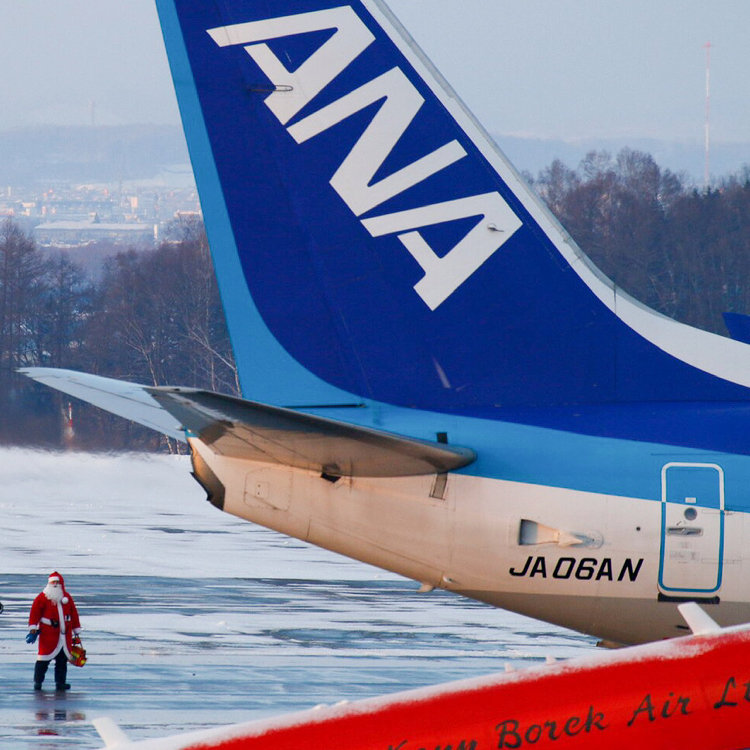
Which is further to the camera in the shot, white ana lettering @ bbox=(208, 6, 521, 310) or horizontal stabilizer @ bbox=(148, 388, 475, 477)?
white ana lettering @ bbox=(208, 6, 521, 310)

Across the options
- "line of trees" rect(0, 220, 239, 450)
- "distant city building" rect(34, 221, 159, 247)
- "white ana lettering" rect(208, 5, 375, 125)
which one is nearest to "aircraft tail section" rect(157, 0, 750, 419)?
"white ana lettering" rect(208, 5, 375, 125)

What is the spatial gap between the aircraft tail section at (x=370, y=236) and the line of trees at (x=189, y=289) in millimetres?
39721

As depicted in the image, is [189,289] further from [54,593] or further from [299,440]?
[299,440]

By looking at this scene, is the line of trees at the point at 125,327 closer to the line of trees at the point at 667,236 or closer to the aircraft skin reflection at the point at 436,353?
the line of trees at the point at 667,236

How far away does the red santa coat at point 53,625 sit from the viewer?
14344mm

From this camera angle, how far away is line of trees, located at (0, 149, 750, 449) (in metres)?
57.2

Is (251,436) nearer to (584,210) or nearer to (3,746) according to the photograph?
(3,746)

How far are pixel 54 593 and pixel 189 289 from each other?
4544 cm

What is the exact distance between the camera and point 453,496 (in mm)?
9531

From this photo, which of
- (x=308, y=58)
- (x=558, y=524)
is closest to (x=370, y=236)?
(x=308, y=58)

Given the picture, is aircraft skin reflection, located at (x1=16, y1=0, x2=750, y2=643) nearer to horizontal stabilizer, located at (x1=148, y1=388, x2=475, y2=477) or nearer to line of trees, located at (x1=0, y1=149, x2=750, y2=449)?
horizontal stabilizer, located at (x1=148, y1=388, x2=475, y2=477)

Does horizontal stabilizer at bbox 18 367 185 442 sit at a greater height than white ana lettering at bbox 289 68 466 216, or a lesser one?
lesser

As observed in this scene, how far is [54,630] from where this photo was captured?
14.4m

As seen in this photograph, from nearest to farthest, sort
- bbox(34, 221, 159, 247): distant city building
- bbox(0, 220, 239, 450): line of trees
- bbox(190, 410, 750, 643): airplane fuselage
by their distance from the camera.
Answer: bbox(190, 410, 750, 643): airplane fuselage < bbox(0, 220, 239, 450): line of trees < bbox(34, 221, 159, 247): distant city building
